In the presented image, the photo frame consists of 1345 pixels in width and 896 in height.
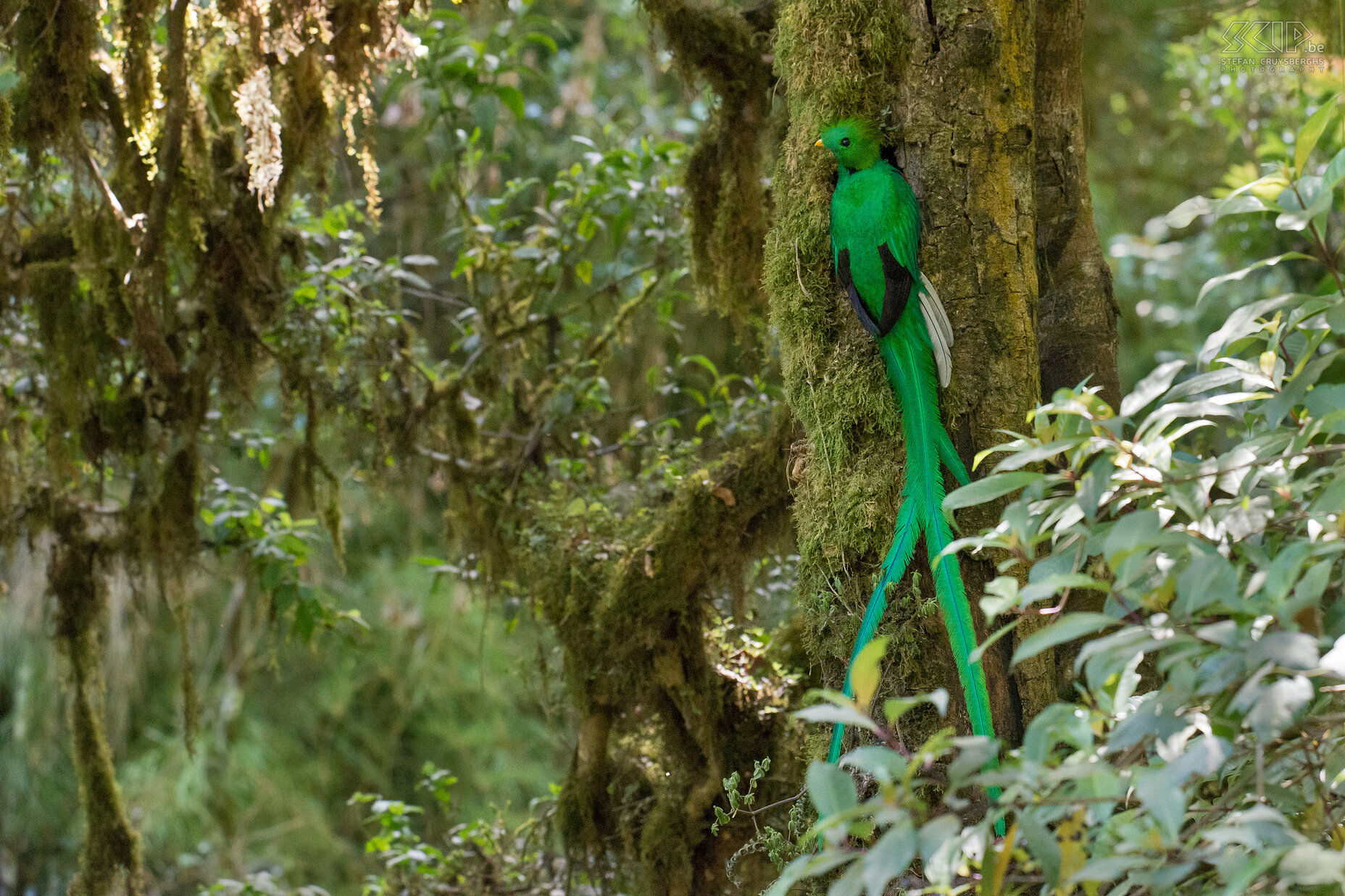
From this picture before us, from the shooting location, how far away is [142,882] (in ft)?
10.9

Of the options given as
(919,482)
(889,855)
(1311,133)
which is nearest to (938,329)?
(919,482)

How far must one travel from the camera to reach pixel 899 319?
1612 mm

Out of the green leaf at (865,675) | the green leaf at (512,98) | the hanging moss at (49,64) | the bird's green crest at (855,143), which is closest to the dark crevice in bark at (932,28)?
the bird's green crest at (855,143)

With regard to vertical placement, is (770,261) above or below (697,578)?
above

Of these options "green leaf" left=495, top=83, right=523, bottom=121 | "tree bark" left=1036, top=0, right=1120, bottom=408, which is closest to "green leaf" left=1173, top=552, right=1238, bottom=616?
"tree bark" left=1036, top=0, right=1120, bottom=408

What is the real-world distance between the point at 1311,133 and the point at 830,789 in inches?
35.7

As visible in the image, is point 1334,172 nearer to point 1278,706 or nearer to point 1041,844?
point 1278,706

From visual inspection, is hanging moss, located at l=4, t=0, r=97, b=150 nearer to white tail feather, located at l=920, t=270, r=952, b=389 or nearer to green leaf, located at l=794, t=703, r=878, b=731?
white tail feather, located at l=920, t=270, r=952, b=389

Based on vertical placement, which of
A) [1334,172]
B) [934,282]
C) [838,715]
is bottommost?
[838,715]

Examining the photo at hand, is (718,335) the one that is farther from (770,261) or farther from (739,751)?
(770,261)

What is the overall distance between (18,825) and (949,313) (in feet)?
23.0

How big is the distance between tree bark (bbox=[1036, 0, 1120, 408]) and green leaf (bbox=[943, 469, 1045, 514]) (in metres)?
0.89

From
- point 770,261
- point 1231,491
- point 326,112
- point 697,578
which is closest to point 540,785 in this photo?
point 697,578

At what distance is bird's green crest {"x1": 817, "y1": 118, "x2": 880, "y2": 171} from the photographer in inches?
65.9
